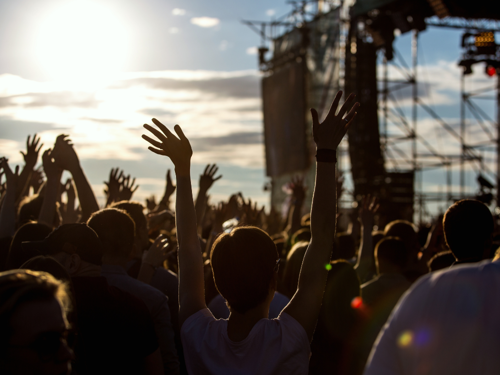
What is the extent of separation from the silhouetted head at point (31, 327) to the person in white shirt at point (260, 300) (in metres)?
0.58

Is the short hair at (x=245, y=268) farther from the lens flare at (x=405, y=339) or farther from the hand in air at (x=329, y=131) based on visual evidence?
the lens flare at (x=405, y=339)

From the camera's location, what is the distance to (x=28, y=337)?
1279mm

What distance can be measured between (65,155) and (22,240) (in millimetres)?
916

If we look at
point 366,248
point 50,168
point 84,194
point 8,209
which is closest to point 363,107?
point 366,248

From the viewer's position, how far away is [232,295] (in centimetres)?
177

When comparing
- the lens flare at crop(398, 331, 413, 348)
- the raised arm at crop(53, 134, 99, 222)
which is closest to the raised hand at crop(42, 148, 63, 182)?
the raised arm at crop(53, 134, 99, 222)

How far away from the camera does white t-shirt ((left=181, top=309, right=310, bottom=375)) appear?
5.53 feet

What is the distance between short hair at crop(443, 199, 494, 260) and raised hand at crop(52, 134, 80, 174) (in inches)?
99.4

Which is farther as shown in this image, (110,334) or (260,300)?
(110,334)

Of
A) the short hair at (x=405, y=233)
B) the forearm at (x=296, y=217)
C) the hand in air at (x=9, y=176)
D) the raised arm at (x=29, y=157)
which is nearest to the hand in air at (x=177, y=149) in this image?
the hand in air at (x=9, y=176)

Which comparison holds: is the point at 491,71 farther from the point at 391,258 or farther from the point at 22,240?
the point at 22,240

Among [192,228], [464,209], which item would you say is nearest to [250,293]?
[192,228]

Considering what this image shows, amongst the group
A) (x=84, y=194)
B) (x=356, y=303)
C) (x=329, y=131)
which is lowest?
(x=356, y=303)

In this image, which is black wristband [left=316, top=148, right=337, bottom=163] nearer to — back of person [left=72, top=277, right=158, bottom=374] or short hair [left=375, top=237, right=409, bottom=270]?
back of person [left=72, top=277, right=158, bottom=374]
